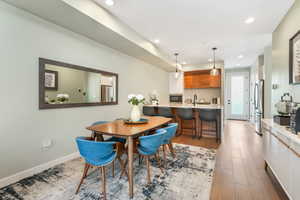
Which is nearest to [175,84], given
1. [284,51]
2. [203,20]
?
[203,20]

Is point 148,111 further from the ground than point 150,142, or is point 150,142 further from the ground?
point 148,111

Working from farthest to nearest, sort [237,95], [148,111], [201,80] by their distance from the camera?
[237,95] < [201,80] < [148,111]

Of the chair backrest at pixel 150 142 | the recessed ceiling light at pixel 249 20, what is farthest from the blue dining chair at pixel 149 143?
the recessed ceiling light at pixel 249 20

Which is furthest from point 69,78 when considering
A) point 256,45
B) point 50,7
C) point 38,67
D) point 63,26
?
point 256,45

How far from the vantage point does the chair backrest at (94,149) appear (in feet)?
5.35

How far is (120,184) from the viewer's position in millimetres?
1979

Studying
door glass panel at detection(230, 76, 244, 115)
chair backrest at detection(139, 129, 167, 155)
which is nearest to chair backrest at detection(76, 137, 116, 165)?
chair backrest at detection(139, 129, 167, 155)

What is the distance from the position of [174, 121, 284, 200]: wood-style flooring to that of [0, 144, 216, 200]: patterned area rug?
16cm

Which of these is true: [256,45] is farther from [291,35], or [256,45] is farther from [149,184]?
[149,184]

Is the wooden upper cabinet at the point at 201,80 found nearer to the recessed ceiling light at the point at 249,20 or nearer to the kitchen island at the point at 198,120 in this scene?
the kitchen island at the point at 198,120

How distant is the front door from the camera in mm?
7445

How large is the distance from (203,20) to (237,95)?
6198 millimetres

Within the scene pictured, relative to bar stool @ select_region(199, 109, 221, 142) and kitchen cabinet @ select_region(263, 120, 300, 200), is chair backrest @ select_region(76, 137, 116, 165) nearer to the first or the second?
kitchen cabinet @ select_region(263, 120, 300, 200)

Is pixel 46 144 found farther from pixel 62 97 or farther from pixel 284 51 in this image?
pixel 284 51
